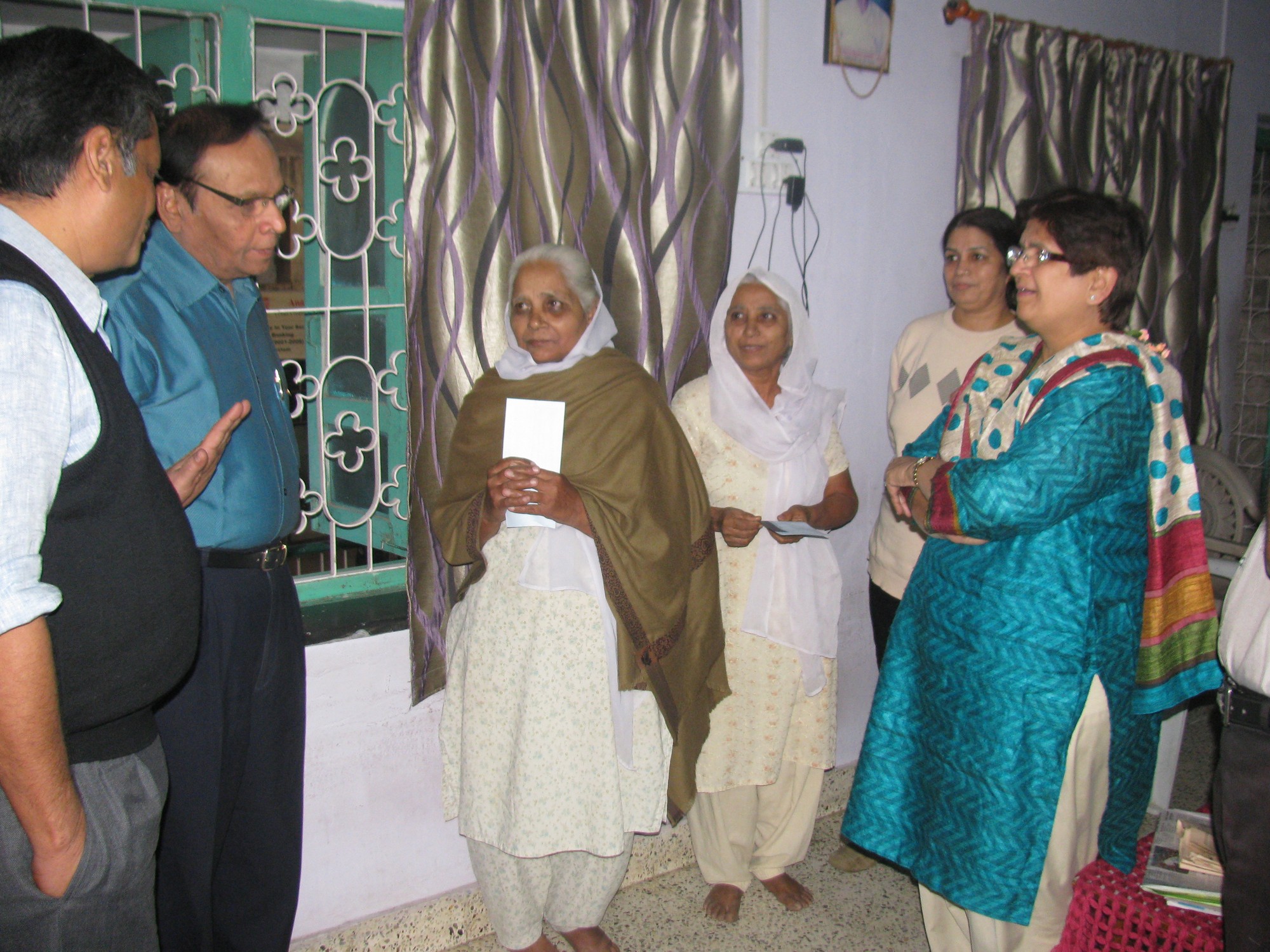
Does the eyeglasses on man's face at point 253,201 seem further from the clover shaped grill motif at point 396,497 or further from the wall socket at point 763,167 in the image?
the wall socket at point 763,167

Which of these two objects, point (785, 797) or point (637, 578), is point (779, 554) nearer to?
point (637, 578)

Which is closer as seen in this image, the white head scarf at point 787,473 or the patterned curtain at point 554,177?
the patterned curtain at point 554,177

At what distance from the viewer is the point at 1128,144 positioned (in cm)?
335

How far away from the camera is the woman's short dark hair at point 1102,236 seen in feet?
5.65

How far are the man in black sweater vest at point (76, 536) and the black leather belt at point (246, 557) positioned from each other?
1.71ft

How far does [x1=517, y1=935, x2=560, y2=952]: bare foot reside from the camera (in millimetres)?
2301

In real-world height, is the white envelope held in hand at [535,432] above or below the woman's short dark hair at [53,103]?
below

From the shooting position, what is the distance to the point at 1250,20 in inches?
147

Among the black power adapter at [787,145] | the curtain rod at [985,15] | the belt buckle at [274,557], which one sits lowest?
the belt buckle at [274,557]

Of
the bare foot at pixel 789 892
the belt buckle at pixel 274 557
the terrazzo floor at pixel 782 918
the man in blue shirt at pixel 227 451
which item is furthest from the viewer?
the bare foot at pixel 789 892

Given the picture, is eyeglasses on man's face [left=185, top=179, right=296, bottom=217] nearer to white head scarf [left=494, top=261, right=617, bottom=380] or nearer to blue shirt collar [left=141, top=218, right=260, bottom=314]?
blue shirt collar [left=141, top=218, right=260, bottom=314]

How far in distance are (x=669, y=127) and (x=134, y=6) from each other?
1215mm

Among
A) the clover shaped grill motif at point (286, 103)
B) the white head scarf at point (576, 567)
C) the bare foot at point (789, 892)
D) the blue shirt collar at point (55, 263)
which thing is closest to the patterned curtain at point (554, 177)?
the white head scarf at point (576, 567)

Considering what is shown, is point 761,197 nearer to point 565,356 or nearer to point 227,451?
point 565,356
